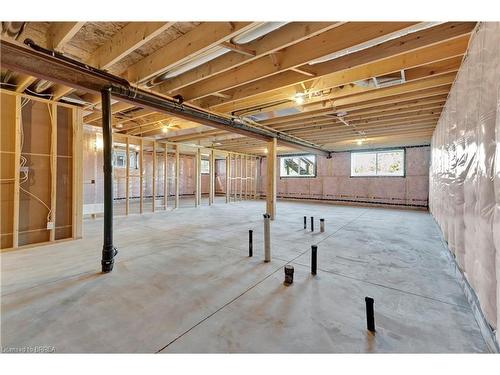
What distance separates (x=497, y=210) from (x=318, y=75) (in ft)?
7.38

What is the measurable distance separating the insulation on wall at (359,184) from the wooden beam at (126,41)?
8923 mm

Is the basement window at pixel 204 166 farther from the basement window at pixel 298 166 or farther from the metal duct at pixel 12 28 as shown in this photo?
the metal duct at pixel 12 28

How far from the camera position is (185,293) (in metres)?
2.08

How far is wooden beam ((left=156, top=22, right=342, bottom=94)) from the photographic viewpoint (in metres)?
1.99

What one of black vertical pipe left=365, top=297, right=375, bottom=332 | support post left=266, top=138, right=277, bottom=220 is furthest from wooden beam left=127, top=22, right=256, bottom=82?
support post left=266, top=138, right=277, bottom=220

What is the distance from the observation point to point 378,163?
889cm

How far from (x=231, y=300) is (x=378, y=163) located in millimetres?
8847

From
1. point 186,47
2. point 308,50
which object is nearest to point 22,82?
point 186,47

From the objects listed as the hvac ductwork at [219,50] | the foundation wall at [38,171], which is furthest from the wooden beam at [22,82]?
the hvac ductwork at [219,50]

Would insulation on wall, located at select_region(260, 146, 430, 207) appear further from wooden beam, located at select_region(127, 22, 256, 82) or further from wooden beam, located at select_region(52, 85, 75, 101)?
wooden beam, located at select_region(52, 85, 75, 101)

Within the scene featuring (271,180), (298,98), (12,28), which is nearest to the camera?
(12,28)

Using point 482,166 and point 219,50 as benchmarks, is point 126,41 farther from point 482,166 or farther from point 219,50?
point 482,166
